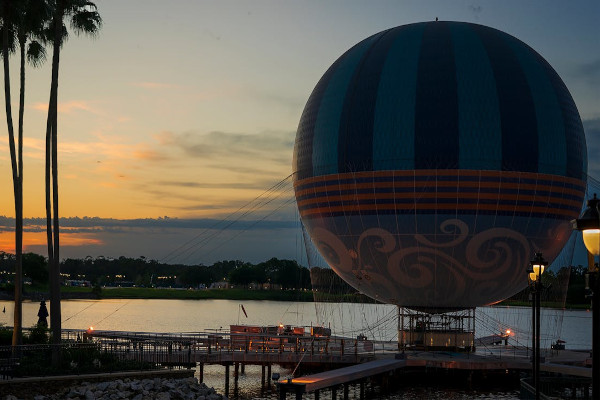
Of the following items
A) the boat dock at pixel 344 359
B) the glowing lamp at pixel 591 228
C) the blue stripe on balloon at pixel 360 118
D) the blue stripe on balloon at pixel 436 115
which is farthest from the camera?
the blue stripe on balloon at pixel 360 118

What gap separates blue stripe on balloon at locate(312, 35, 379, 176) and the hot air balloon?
0.26ft

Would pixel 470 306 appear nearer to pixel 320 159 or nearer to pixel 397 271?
pixel 397 271

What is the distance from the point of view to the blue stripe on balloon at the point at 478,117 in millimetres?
39469

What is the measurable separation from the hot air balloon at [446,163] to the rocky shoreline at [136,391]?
1259 centimetres

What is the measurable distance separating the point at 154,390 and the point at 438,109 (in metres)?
18.5

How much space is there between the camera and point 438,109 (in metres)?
39.7

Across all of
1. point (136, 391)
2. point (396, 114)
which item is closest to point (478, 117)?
point (396, 114)

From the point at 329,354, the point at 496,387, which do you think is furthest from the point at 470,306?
the point at 329,354

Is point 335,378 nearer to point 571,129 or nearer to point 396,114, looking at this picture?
point 396,114

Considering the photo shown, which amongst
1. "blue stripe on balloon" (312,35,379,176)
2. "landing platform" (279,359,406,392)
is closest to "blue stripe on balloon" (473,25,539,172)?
"blue stripe on balloon" (312,35,379,176)

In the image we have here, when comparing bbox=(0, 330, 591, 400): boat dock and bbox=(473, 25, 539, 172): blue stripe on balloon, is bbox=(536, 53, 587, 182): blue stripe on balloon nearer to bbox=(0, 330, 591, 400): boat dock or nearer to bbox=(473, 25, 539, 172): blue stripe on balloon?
bbox=(473, 25, 539, 172): blue stripe on balloon

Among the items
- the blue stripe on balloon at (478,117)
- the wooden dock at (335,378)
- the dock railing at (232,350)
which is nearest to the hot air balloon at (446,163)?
the blue stripe on balloon at (478,117)

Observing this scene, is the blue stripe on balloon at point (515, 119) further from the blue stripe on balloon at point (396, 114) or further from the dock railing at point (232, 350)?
the dock railing at point (232, 350)

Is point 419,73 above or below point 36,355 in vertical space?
above
